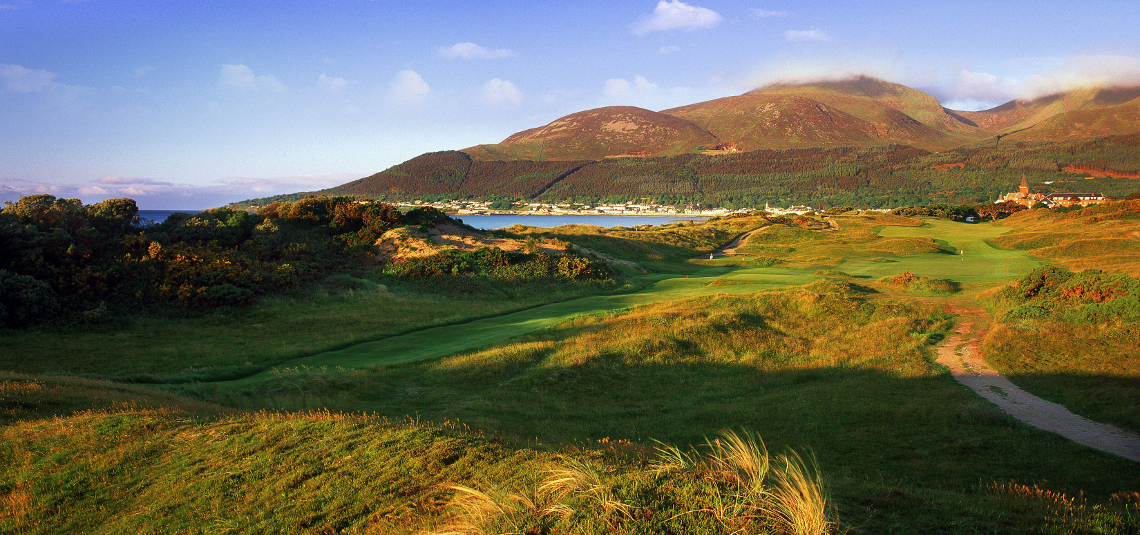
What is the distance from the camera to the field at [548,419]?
5.03m

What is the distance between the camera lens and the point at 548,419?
1084cm

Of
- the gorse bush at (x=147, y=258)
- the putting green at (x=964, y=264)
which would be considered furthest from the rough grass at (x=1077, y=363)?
the gorse bush at (x=147, y=258)

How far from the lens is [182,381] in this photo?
13398 mm

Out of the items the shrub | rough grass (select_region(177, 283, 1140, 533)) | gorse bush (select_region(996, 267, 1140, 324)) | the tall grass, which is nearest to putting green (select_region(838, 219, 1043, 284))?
gorse bush (select_region(996, 267, 1140, 324))

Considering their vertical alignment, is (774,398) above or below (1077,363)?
below

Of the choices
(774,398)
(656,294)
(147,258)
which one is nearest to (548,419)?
(774,398)

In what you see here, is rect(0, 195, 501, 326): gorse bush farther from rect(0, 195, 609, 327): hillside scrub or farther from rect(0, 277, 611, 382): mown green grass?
rect(0, 277, 611, 382): mown green grass

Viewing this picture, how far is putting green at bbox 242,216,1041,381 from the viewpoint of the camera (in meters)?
16.6

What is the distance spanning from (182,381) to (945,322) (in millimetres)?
22962

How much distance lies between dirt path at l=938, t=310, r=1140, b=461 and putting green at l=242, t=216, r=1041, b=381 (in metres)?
11.5

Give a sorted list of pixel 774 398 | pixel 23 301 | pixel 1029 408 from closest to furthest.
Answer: pixel 1029 408
pixel 774 398
pixel 23 301

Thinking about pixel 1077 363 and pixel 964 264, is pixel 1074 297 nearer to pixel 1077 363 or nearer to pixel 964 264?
pixel 1077 363

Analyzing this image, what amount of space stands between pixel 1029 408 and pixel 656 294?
59.7ft

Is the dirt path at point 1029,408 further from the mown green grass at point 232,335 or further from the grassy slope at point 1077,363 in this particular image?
the mown green grass at point 232,335
